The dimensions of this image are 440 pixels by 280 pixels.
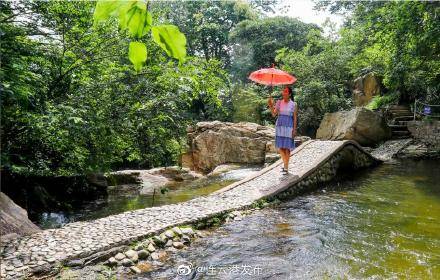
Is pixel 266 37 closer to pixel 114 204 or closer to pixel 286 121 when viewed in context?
pixel 286 121

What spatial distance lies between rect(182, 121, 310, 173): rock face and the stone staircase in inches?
219

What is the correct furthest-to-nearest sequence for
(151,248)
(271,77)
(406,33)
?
(406,33), (271,77), (151,248)

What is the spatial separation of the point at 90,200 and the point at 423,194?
803cm

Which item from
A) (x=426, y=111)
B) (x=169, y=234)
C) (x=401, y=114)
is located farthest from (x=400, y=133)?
(x=169, y=234)

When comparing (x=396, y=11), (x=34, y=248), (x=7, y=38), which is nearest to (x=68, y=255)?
(x=34, y=248)

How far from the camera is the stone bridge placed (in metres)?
4.13

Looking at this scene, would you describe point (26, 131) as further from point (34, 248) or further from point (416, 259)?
point (416, 259)

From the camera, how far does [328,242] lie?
5051mm

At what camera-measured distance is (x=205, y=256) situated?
4617 mm

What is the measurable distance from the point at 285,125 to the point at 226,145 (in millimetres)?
8449

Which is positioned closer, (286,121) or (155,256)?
(155,256)

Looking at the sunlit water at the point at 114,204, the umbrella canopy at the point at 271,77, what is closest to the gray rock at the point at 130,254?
the sunlit water at the point at 114,204

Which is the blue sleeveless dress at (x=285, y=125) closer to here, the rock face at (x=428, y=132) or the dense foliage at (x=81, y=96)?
the dense foliage at (x=81, y=96)

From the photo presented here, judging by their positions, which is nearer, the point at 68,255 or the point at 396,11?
the point at 68,255
